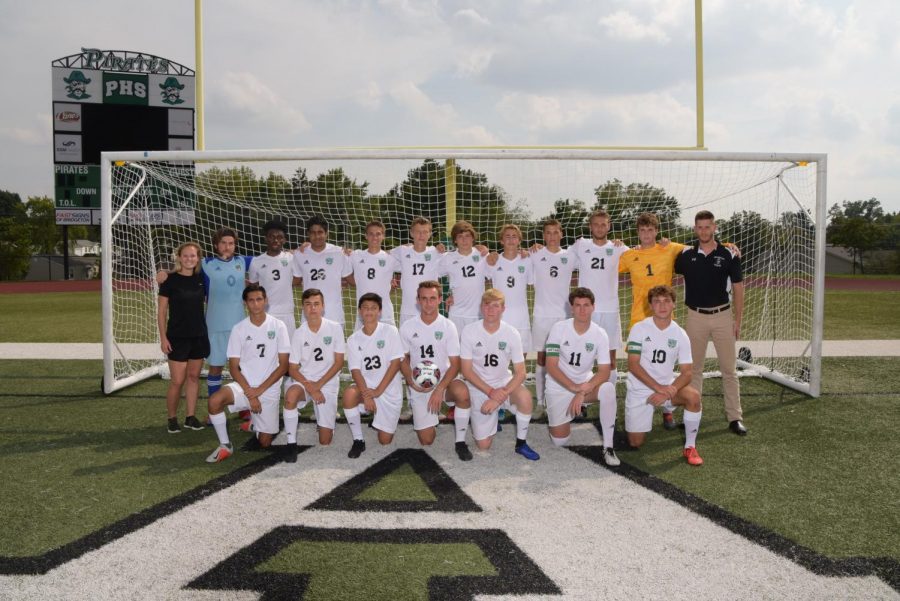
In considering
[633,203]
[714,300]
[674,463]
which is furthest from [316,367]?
[633,203]

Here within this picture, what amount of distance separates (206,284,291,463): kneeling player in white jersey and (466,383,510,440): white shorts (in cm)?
159

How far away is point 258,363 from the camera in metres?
4.93

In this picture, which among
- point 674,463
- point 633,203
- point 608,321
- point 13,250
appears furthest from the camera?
point 13,250

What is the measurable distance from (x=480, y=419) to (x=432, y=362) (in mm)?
608

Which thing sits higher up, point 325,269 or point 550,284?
point 325,269

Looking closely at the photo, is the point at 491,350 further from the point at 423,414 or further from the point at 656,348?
the point at 656,348

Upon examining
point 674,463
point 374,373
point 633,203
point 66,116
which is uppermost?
point 66,116

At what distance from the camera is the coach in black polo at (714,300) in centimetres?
512

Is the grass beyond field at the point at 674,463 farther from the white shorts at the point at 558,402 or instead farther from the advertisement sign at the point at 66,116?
the advertisement sign at the point at 66,116

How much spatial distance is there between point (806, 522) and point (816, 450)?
1.48 meters

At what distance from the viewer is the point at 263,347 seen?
4.94 m

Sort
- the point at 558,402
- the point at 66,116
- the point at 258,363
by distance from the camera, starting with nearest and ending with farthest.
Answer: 1. the point at 558,402
2. the point at 258,363
3. the point at 66,116

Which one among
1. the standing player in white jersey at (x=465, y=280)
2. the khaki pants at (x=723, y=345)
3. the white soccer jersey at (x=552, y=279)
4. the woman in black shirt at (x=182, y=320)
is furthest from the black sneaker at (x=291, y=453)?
the khaki pants at (x=723, y=345)

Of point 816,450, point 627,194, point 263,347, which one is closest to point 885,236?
point 627,194
